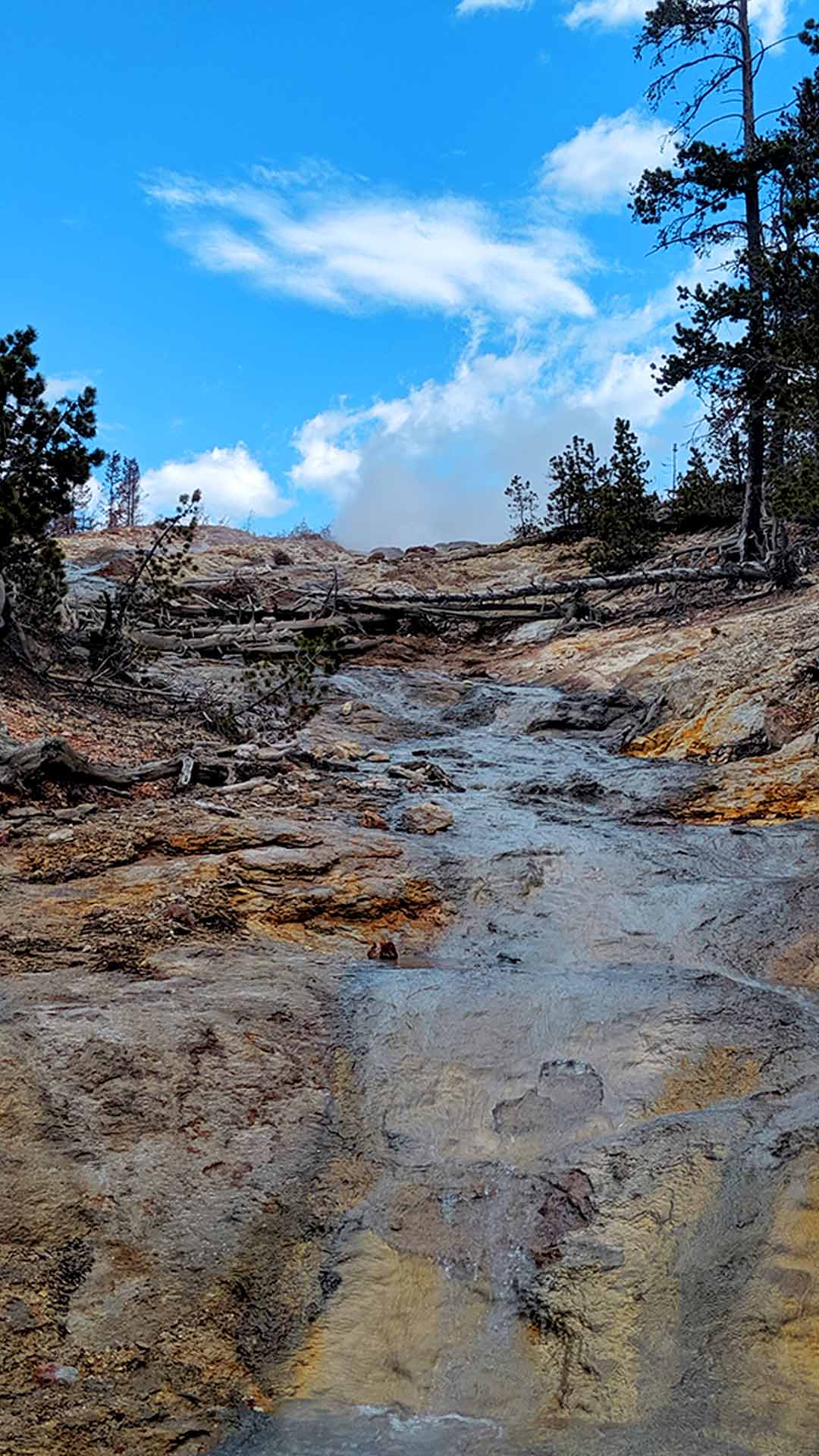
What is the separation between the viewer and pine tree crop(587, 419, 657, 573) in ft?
61.6

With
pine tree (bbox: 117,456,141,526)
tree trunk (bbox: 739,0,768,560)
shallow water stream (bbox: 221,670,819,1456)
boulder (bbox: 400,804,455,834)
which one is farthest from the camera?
pine tree (bbox: 117,456,141,526)

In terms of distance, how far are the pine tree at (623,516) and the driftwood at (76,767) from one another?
12664 millimetres

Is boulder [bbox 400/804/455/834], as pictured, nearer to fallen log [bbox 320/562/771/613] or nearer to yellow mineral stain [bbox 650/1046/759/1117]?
yellow mineral stain [bbox 650/1046/759/1117]

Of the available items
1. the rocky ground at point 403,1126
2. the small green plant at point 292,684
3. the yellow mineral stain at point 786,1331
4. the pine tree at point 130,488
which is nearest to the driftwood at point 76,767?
the rocky ground at point 403,1126

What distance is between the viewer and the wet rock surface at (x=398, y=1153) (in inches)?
105

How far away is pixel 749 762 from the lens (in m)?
8.55

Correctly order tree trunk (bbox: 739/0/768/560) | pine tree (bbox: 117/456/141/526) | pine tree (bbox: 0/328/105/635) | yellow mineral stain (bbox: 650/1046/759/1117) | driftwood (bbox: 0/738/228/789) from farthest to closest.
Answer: pine tree (bbox: 117/456/141/526), tree trunk (bbox: 739/0/768/560), pine tree (bbox: 0/328/105/635), driftwood (bbox: 0/738/228/789), yellow mineral stain (bbox: 650/1046/759/1117)

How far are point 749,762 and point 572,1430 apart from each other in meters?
6.70

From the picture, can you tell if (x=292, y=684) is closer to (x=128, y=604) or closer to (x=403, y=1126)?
(x=128, y=604)

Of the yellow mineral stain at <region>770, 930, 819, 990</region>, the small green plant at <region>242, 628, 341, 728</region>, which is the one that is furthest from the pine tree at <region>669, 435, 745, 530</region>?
the yellow mineral stain at <region>770, 930, 819, 990</region>

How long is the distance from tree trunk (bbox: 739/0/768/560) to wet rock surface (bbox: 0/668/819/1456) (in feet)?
36.4

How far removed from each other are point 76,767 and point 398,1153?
439 cm

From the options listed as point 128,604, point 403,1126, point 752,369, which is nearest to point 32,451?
point 128,604

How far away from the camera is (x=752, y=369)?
575 inches
